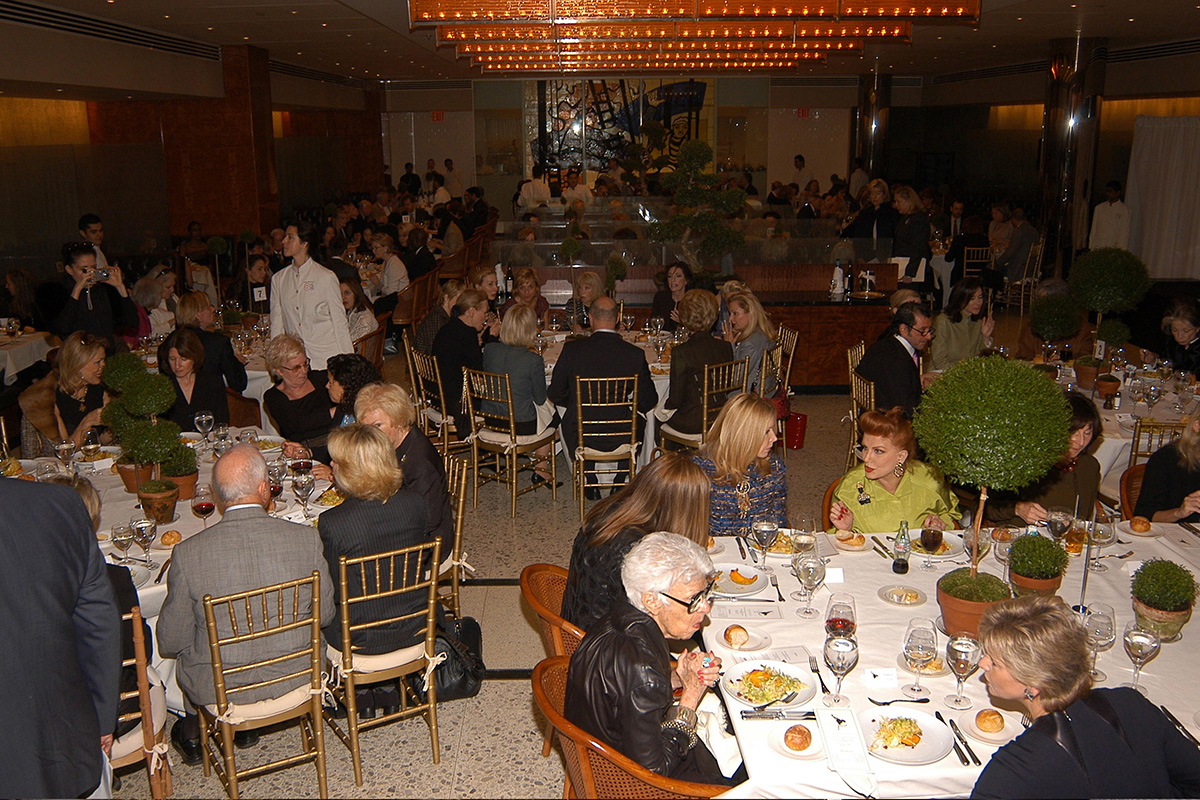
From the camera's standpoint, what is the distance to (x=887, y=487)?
3.86 m

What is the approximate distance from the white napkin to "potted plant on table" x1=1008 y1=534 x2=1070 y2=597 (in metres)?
1.02

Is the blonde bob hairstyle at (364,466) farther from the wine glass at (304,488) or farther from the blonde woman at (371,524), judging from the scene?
the wine glass at (304,488)

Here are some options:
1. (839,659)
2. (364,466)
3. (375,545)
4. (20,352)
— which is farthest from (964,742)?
(20,352)

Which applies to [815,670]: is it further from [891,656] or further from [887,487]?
[887,487]

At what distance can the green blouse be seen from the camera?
12.5ft

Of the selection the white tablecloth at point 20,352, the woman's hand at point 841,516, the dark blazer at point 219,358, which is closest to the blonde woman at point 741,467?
the woman's hand at point 841,516

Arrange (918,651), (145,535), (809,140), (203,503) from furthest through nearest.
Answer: (809,140), (203,503), (145,535), (918,651)

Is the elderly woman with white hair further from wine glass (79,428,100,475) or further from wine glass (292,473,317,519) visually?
wine glass (79,428,100,475)

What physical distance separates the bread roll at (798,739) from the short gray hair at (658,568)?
0.46m

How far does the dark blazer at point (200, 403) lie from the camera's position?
210 inches

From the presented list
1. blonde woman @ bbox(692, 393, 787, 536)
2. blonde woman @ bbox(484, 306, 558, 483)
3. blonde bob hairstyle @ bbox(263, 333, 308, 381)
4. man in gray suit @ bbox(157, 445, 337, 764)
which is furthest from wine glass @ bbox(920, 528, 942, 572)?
blonde bob hairstyle @ bbox(263, 333, 308, 381)

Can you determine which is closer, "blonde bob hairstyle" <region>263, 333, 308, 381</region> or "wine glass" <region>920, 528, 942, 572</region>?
"wine glass" <region>920, 528, 942, 572</region>

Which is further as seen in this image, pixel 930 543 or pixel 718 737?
pixel 930 543

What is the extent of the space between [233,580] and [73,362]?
2.88m
